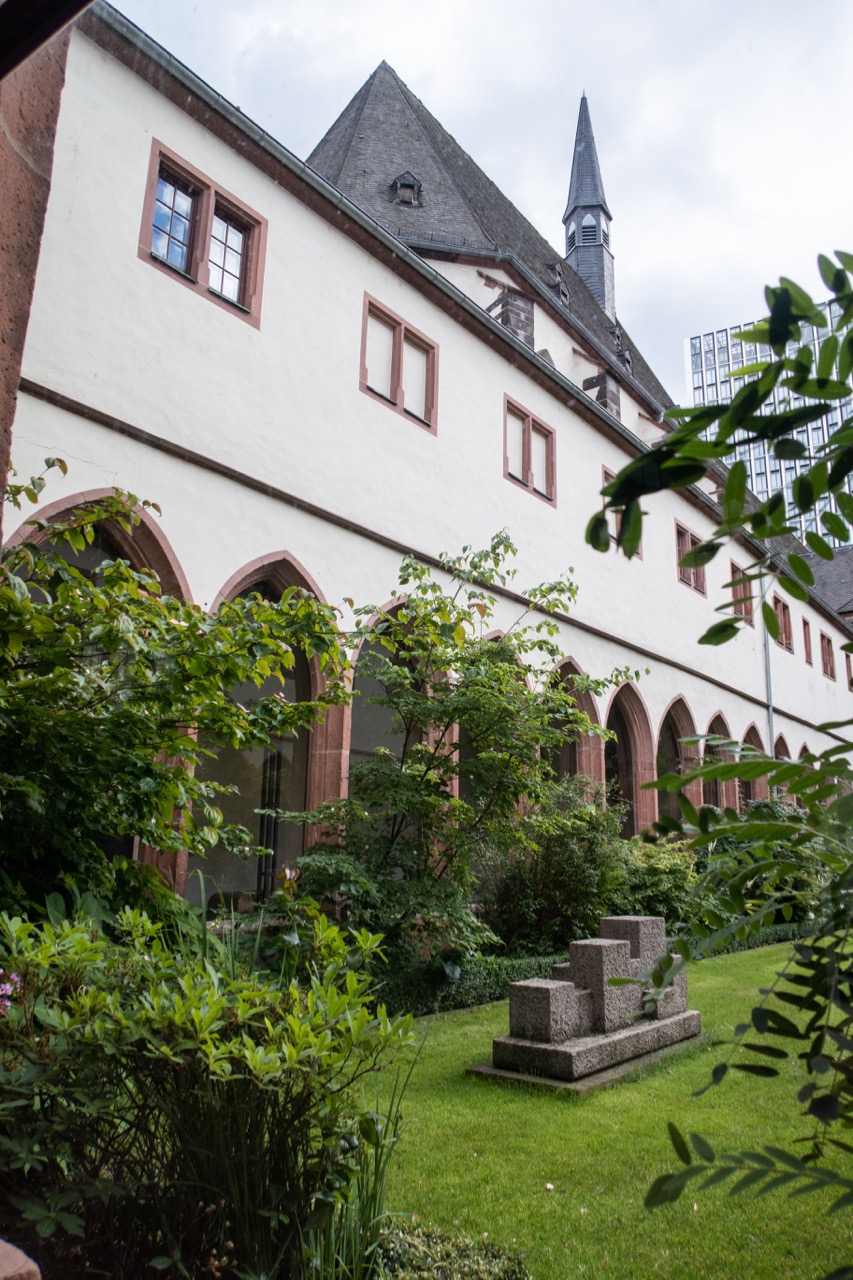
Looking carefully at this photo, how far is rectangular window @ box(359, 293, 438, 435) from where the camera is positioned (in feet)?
37.7

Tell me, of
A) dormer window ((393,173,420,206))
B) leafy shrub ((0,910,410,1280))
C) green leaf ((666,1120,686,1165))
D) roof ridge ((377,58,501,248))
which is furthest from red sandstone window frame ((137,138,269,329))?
green leaf ((666,1120,686,1165))

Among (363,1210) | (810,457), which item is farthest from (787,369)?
(363,1210)

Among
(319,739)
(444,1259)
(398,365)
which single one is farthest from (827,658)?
(444,1259)

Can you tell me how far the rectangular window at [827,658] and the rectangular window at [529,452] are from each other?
53.5ft

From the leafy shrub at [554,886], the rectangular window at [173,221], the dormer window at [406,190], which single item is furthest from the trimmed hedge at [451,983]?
the dormer window at [406,190]

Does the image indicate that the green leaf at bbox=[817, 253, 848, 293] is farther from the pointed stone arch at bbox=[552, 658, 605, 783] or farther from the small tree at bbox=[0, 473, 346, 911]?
the pointed stone arch at bbox=[552, 658, 605, 783]

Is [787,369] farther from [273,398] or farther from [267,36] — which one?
[273,398]

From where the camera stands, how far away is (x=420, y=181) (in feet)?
56.0

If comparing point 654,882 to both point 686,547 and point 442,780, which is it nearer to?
point 442,780

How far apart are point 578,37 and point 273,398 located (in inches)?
329

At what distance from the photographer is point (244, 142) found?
32.8 ft

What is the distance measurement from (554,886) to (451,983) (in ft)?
8.33

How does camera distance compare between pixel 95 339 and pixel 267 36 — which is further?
pixel 95 339

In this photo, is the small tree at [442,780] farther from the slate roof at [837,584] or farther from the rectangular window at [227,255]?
the slate roof at [837,584]
